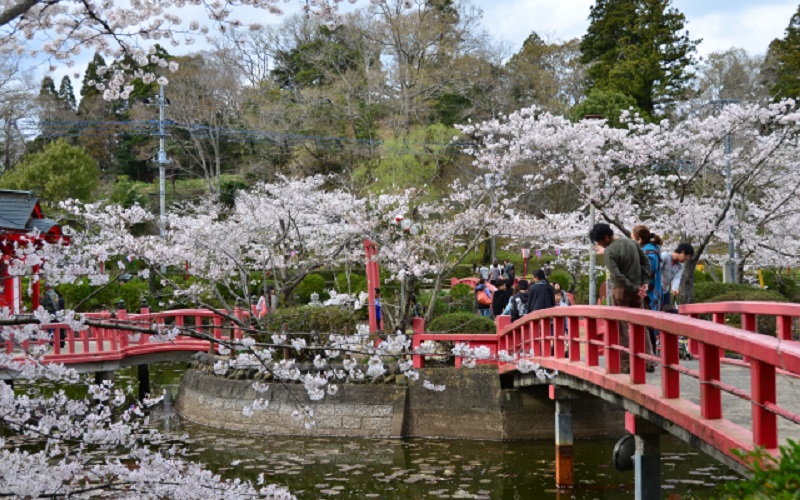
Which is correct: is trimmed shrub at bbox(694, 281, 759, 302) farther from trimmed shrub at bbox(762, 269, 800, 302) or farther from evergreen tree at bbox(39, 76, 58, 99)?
evergreen tree at bbox(39, 76, 58, 99)

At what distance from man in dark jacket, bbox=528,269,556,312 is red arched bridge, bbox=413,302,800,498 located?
448 millimetres

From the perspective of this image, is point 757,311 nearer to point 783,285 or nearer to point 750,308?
point 750,308

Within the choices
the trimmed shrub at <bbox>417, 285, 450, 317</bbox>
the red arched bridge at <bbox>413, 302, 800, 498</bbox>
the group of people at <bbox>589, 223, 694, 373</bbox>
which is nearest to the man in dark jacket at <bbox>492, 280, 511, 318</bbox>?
the red arched bridge at <bbox>413, 302, 800, 498</bbox>

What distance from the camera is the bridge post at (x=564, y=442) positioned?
11679 millimetres

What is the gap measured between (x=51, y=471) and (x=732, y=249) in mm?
18122

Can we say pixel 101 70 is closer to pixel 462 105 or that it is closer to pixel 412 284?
pixel 412 284

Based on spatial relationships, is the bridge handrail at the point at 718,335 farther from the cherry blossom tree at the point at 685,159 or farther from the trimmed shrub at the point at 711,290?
the trimmed shrub at the point at 711,290

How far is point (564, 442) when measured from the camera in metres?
11.8

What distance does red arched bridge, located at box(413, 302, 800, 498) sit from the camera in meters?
4.89

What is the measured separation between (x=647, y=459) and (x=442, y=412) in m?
6.30

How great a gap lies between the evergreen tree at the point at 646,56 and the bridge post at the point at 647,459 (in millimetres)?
Answer: 27366

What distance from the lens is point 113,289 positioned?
25.8m

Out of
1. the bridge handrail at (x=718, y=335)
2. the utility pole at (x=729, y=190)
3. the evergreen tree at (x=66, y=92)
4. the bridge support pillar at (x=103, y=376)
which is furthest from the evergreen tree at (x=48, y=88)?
the bridge handrail at (x=718, y=335)

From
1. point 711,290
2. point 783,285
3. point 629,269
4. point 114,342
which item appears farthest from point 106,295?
point 629,269
